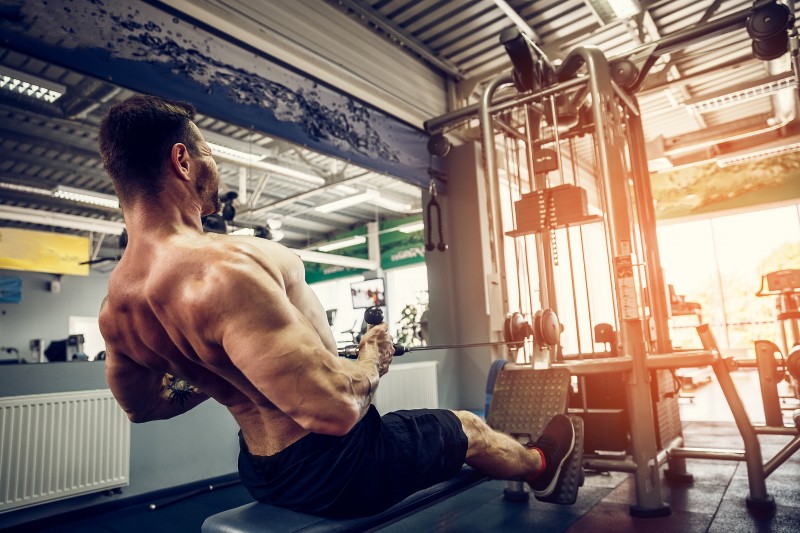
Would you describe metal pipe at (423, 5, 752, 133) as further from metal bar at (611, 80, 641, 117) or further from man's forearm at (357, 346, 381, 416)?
man's forearm at (357, 346, 381, 416)

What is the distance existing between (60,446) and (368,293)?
10.6 ft

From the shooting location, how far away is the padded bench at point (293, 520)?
1.16 meters

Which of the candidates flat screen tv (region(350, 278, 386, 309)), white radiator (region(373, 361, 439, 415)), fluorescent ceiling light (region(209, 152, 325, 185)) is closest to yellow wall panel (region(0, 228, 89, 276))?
fluorescent ceiling light (region(209, 152, 325, 185))

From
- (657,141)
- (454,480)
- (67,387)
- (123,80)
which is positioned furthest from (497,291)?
(657,141)

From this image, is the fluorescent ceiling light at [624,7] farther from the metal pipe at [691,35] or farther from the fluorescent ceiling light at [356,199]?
→ the fluorescent ceiling light at [356,199]

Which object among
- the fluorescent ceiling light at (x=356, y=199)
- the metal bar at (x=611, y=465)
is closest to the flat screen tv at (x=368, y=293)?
the fluorescent ceiling light at (x=356, y=199)

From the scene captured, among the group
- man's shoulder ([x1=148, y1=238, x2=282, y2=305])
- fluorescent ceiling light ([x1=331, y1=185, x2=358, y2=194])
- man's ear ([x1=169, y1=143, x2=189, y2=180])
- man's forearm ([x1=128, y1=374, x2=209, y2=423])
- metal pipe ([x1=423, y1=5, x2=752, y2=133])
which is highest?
fluorescent ceiling light ([x1=331, y1=185, x2=358, y2=194])

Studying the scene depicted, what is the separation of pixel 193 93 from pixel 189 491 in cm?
230

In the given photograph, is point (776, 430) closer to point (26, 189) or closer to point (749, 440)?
point (749, 440)

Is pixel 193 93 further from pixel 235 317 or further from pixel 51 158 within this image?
pixel 51 158

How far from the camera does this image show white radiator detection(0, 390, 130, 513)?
2.42 metres

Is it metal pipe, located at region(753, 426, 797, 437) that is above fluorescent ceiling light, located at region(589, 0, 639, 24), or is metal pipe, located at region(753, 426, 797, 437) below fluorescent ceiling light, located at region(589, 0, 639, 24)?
below

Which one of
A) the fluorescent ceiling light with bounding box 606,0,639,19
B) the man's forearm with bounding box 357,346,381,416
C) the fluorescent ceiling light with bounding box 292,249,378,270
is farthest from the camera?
the fluorescent ceiling light with bounding box 292,249,378,270

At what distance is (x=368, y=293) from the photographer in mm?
5469
